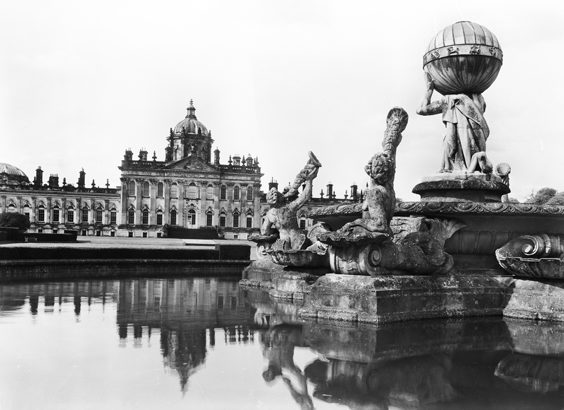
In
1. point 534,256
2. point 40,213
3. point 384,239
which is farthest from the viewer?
point 40,213

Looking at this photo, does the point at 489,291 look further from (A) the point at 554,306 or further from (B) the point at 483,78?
(B) the point at 483,78

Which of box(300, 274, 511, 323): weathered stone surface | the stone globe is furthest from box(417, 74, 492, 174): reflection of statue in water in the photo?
box(300, 274, 511, 323): weathered stone surface

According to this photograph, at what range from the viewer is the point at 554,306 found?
715 centimetres

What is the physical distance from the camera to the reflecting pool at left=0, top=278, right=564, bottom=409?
383 centimetres

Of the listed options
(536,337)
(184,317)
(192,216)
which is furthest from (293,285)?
(192,216)

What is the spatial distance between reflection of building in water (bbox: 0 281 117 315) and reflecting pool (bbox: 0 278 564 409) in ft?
1.60

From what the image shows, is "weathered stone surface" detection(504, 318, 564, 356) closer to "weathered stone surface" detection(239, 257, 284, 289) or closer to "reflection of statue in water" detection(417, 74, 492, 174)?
"reflection of statue in water" detection(417, 74, 492, 174)

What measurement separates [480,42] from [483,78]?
0.53 metres

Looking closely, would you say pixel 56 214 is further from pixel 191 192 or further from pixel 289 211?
pixel 289 211

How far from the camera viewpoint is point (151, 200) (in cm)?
8819

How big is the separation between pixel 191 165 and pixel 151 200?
798 cm

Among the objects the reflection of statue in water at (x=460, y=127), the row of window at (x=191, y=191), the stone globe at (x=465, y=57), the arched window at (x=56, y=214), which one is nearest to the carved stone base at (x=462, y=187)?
the reflection of statue in water at (x=460, y=127)

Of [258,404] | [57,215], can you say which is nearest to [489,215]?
[258,404]

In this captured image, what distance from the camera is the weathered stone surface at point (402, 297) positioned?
655 centimetres
